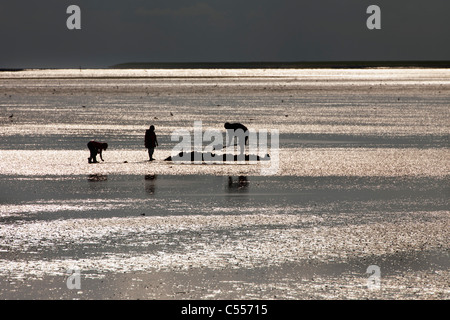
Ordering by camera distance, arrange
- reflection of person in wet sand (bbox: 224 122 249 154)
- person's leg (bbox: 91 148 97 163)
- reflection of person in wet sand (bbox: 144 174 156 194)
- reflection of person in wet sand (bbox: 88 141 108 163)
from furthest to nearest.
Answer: reflection of person in wet sand (bbox: 224 122 249 154) < person's leg (bbox: 91 148 97 163) < reflection of person in wet sand (bbox: 88 141 108 163) < reflection of person in wet sand (bbox: 144 174 156 194)

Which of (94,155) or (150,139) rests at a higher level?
(150,139)

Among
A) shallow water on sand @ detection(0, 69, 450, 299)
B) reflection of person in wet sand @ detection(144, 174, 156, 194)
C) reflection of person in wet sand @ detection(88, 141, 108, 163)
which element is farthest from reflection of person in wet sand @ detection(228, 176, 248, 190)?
reflection of person in wet sand @ detection(88, 141, 108, 163)

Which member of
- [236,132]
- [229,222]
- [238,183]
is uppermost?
[236,132]

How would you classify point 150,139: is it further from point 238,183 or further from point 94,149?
point 238,183

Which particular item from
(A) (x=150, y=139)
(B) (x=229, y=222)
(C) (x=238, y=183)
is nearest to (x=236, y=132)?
(A) (x=150, y=139)

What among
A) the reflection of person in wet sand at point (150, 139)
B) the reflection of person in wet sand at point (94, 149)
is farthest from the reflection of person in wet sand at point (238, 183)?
the reflection of person in wet sand at point (94, 149)

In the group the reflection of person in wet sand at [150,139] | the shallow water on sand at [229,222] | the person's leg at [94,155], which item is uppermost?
the reflection of person in wet sand at [150,139]

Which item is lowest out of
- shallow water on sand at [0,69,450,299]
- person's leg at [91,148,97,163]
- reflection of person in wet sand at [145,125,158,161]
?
shallow water on sand at [0,69,450,299]

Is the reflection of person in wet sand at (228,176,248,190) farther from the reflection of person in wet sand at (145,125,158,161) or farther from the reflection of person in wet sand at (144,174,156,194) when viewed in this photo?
the reflection of person in wet sand at (145,125,158,161)

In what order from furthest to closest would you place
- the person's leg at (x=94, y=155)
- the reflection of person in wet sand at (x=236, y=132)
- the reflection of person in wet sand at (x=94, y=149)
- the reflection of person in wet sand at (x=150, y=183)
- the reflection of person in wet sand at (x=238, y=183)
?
the reflection of person in wet sand at (x=236, y=132) → the person's leg at (x=94, y=155) → the reflection of person in wet sand at (x=94, y=149) → the reflection of person in wet sand at (x=238, y=183) → the reflection of person in wet sand at (x=150, y=183)

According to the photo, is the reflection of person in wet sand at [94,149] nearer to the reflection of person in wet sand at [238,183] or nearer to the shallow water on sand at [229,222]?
the shallow water on sand at [229,222]

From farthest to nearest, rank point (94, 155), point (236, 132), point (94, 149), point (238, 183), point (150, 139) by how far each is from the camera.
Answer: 1. point (236, 132)
2. point (150, 139)
3. point (94, 155)
4. point (94, 149)
5. point (238, 183)

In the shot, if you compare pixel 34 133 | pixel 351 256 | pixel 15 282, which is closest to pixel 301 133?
pixel 34 133
